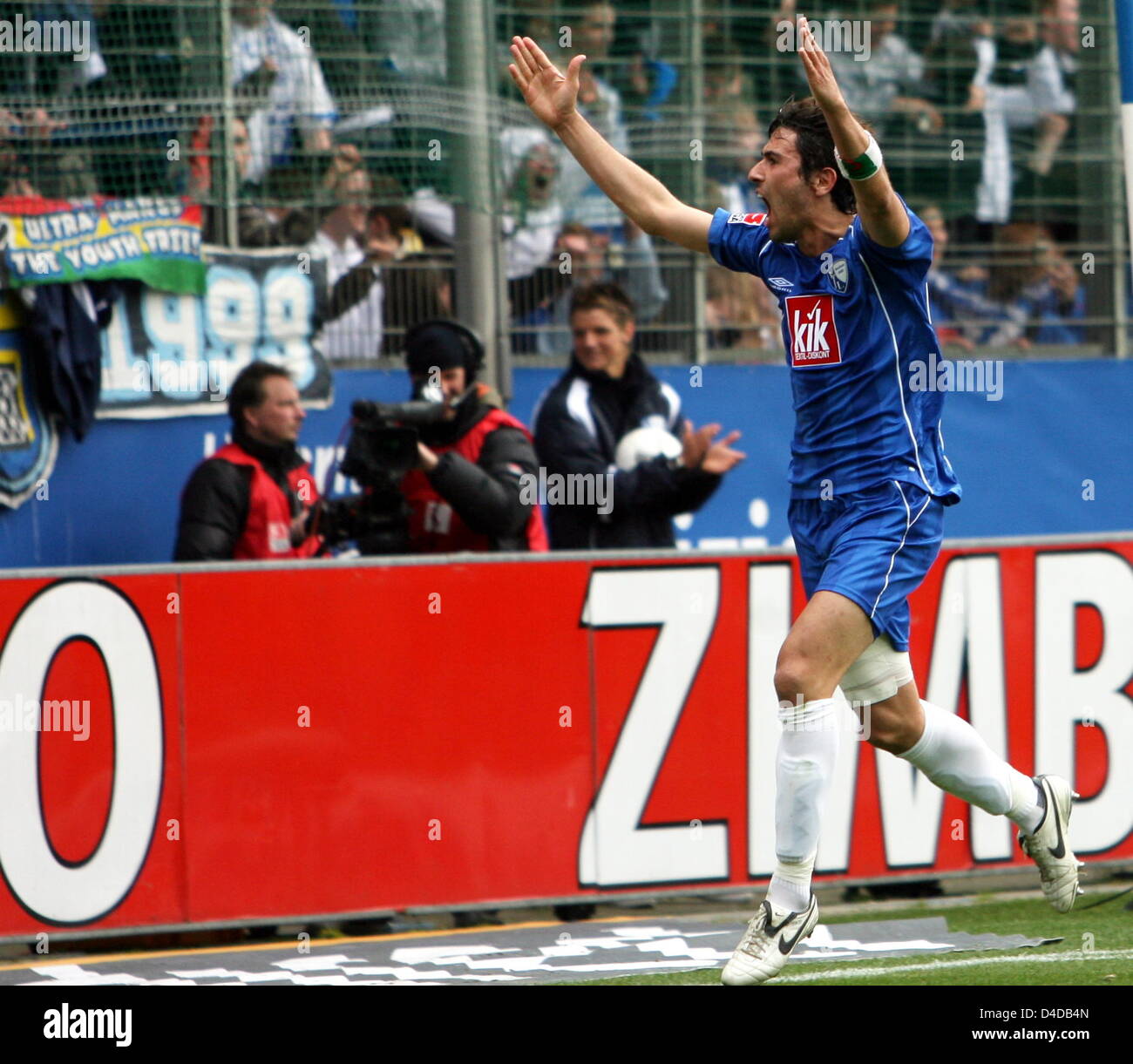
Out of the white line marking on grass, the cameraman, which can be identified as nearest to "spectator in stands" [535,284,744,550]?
the cameraman

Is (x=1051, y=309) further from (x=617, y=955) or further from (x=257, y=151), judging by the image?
(x=617, y=955)

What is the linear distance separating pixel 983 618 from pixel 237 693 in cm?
278

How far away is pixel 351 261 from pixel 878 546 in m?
4.19

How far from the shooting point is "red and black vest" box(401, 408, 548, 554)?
729cm

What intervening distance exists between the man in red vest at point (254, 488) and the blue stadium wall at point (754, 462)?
0.88 metres

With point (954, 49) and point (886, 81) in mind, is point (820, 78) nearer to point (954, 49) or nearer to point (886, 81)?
point (886, 81)

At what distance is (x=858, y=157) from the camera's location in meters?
4.67

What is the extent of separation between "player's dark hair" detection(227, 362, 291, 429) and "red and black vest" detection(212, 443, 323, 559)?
126mm
